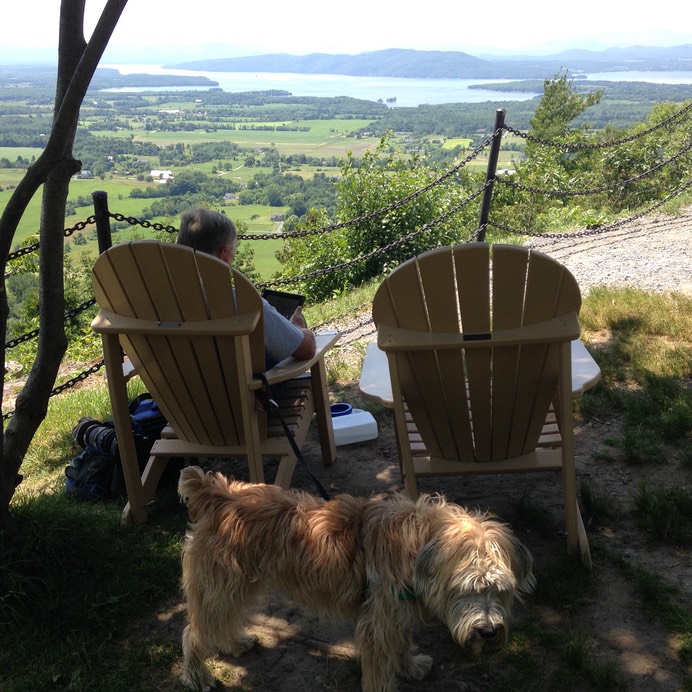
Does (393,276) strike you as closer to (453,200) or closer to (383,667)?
(383,667)

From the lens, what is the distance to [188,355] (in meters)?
3.05

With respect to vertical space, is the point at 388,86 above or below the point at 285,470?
above

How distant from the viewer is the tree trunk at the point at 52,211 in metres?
2.69

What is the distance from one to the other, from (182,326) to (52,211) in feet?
2.37

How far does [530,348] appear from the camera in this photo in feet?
8.96

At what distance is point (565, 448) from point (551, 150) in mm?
27132

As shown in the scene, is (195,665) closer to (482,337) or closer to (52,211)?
(482,337)

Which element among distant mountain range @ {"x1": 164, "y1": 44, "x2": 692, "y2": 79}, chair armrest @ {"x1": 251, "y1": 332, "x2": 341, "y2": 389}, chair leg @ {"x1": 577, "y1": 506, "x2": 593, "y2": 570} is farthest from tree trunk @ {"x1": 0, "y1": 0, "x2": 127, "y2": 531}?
distant mountain range @ {"x1": 164, "y1": 44, "x2": 692, "y2": 79}

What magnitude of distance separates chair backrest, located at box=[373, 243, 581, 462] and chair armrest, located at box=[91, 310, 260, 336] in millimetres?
552

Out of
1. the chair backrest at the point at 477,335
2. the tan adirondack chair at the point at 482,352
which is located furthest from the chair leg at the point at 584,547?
the chair backrest at the point at 477,335

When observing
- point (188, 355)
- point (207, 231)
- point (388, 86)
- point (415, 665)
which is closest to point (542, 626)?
point (415, 665)

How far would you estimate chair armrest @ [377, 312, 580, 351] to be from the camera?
104 inches

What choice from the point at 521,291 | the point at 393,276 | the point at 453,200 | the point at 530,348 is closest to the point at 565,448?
the point at 530,348

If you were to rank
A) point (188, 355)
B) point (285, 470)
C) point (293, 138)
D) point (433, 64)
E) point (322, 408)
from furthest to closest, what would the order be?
point (433, 64) < point (293, 138) < point (322, 408) < point (285, 470) < point (188, 355)
